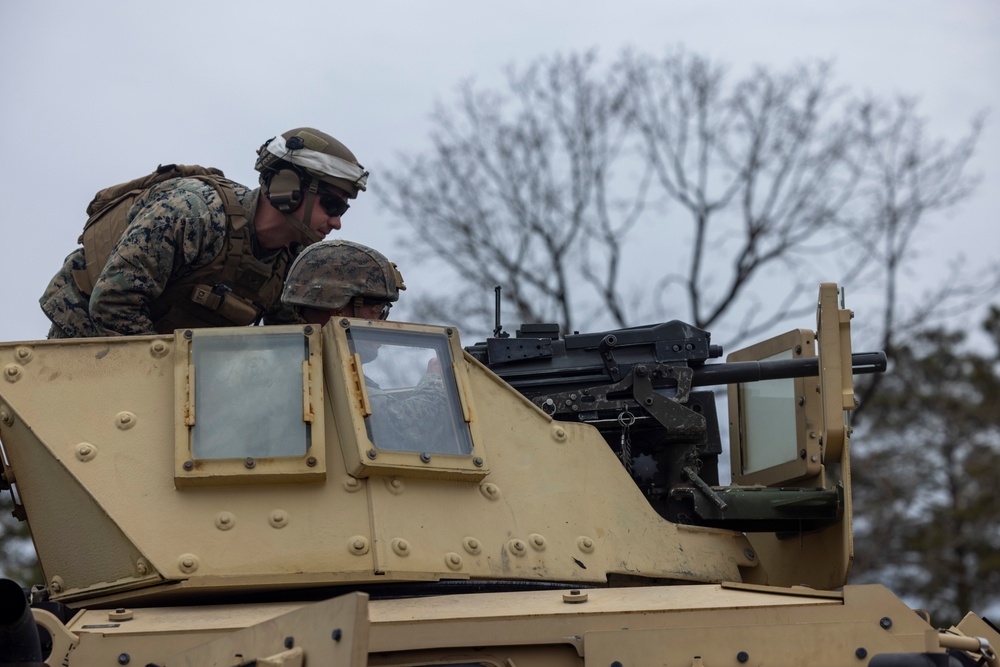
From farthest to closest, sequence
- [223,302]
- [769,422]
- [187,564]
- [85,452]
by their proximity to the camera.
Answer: [769,422], [223,302], [85,452], [187,564]

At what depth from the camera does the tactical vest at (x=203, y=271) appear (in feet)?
23.1

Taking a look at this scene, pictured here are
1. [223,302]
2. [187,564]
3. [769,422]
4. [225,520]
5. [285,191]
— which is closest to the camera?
[187,564]

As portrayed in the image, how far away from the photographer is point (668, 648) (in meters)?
4.50

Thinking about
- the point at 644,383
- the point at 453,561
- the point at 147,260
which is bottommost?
the point at 453,561

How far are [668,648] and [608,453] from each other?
148 cm

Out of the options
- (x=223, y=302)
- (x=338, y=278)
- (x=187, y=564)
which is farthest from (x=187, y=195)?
(x=187, y=564)

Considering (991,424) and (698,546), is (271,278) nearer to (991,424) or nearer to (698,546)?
(698,546)

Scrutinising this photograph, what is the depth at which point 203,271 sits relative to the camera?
706 cm

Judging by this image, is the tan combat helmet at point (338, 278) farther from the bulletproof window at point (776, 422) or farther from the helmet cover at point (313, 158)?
the bulletproof window at point (776, 422)

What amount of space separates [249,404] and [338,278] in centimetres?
81

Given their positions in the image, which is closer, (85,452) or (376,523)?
(376,523)

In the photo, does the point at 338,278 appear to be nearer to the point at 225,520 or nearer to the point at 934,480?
the point at 225,520

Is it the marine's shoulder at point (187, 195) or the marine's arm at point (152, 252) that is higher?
the marine's shoulder at point (187, 195)

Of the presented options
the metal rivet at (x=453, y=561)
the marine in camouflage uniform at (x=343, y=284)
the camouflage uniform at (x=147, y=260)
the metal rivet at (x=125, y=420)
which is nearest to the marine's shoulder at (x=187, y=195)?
the camouflage uniform at (x=147, y=260)
